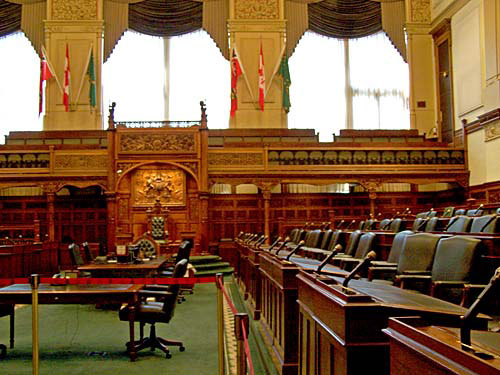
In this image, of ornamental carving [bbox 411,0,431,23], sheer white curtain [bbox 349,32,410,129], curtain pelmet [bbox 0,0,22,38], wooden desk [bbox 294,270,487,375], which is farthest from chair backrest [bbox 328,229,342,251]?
curtain pelmet [bbox 0,0,22,38]

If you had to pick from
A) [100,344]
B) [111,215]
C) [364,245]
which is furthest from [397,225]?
[111,215]

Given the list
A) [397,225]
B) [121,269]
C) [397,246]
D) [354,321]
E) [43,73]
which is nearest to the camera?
[354,321]

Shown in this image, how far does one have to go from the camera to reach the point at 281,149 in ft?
46.2

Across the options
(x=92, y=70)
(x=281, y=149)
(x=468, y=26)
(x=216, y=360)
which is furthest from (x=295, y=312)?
(x=92, y=70)

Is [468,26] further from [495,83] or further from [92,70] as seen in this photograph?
[92,70]

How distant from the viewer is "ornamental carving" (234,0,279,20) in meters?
18.2

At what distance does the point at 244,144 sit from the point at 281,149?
1097 millimetres

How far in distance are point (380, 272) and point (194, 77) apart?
15.9 meters

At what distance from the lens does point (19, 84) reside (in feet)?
62.1

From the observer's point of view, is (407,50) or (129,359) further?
(407,50)

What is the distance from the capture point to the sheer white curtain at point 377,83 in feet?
62.1

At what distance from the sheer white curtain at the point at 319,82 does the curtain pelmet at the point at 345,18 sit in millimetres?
682

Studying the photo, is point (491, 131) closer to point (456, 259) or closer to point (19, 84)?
point (456, 259)

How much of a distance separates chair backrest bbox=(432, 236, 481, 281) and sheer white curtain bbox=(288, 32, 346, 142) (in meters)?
15.6
